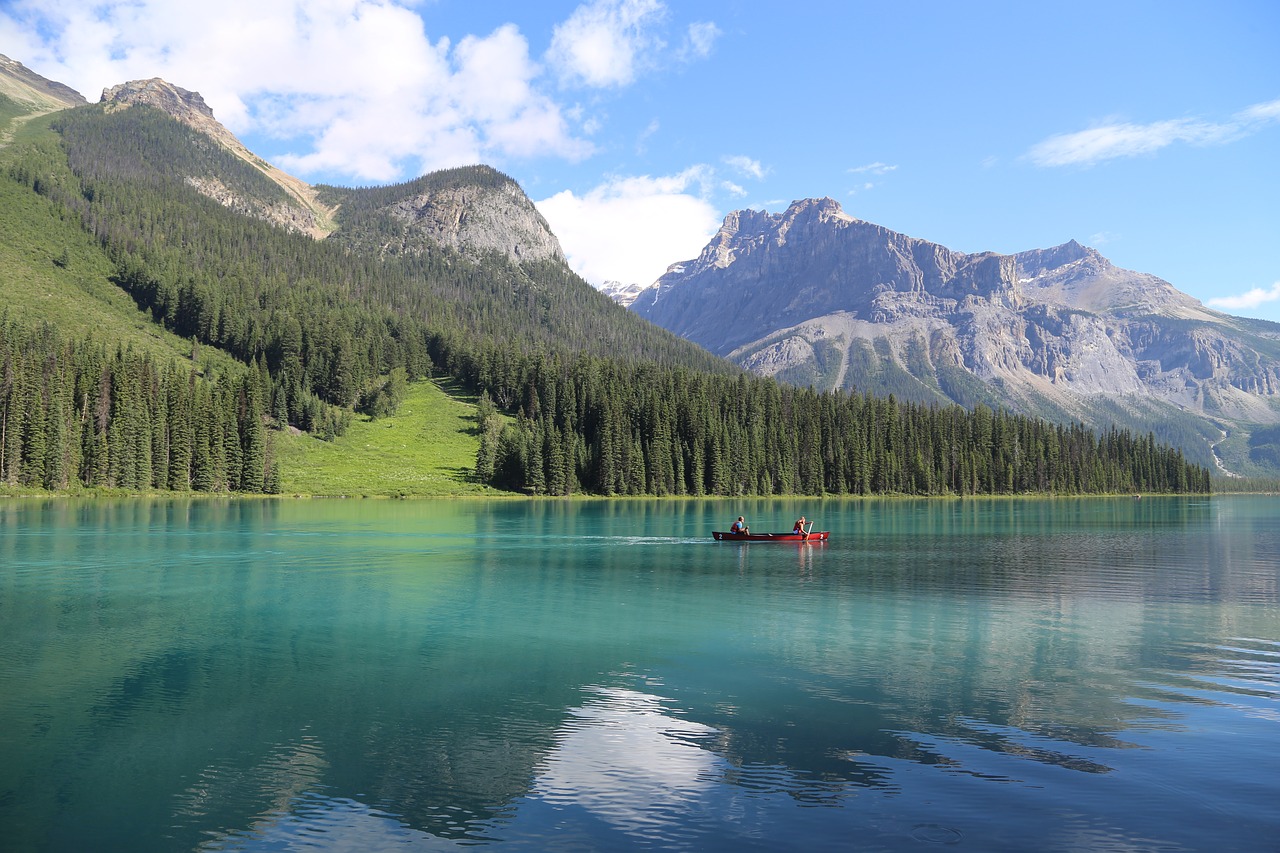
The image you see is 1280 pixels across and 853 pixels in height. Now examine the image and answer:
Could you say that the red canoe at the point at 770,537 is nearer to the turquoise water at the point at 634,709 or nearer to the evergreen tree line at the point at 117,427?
the turquoise water at the point at 634,709

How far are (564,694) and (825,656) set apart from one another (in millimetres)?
11102

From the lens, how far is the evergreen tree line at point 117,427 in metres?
139

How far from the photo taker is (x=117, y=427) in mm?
147000

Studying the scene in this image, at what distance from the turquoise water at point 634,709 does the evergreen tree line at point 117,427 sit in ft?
A: 319

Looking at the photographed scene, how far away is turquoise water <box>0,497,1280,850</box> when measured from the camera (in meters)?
17.6

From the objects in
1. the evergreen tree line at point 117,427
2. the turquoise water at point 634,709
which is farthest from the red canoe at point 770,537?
the evergreen tree line at point 117,427

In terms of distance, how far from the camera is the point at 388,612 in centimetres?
4319

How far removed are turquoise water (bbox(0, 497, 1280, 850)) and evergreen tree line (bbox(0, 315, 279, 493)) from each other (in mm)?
97215

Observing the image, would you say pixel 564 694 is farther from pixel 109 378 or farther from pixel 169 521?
pixel 109 378

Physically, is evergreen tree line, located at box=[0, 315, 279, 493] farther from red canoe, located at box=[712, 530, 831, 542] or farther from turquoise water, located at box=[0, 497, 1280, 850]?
red canoe, located at box=[712, 530, 831, 542]

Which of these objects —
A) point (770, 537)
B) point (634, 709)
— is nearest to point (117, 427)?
point (770, 537)

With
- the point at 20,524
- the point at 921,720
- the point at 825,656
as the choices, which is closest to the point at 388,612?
the point at 825,656

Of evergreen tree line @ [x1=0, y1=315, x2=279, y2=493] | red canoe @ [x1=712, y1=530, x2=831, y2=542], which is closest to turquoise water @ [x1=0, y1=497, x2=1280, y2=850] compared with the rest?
red canoe @ [x1=712, y1=530, x2=831, y2=542]

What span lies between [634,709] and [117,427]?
150 meters
